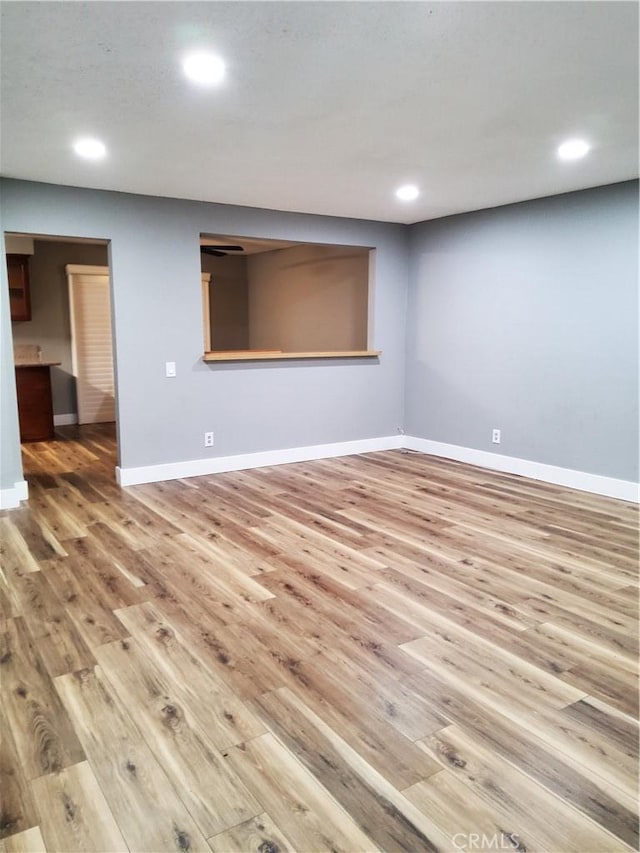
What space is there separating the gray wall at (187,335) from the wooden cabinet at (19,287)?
12.0 ft

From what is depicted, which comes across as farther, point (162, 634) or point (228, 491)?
point (228, 491)

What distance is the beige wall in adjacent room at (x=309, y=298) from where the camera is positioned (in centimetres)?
691

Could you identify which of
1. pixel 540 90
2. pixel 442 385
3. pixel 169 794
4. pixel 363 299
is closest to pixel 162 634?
pixel 169 794

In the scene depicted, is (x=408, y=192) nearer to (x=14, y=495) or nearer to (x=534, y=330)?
(x=534, y=330)

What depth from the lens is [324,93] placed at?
2533 millimetres

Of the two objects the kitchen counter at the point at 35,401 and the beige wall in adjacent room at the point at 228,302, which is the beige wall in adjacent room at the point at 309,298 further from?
the kitchen counter at the point at 35,401

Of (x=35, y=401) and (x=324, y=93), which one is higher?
(x=324, y=93)

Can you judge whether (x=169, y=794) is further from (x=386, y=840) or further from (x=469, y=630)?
(x=469, y=630)

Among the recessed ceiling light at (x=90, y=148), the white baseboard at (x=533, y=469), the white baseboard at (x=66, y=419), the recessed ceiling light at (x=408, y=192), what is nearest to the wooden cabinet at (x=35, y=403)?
the white baseboard at (x=66, y=419)

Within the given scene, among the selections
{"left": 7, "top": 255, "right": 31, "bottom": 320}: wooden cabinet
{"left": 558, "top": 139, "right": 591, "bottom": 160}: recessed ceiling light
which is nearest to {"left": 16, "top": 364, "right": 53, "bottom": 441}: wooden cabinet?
{"left": 7, "top": 255, "right": 31, "bottom": 320}: wooden cabinet

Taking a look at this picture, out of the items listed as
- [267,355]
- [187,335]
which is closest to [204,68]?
[187,335]

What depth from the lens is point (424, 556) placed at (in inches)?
131

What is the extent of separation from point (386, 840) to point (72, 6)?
2.65 m

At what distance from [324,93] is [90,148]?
5.18ft
